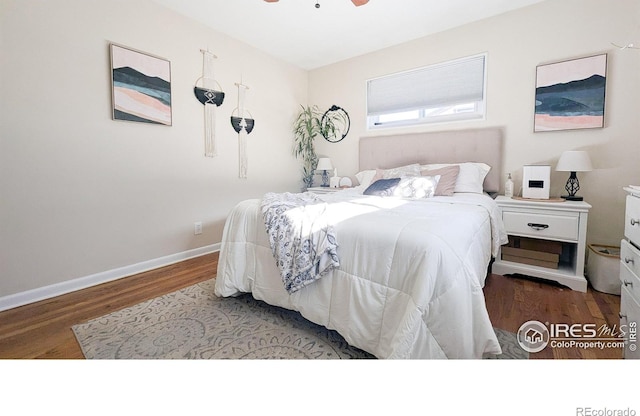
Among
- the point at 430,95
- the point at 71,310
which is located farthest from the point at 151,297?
the point at 430,95

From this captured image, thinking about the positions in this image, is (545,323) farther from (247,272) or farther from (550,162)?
(247,272)

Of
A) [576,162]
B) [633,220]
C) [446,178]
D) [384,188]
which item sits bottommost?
[633,220]

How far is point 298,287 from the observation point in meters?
1.45

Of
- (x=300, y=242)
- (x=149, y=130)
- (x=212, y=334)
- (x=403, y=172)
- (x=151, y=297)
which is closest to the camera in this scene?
(x=300, y=242)

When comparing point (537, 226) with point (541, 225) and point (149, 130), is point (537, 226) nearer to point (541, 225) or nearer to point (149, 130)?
point (541, 225)

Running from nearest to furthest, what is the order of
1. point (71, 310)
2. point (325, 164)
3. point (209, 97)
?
point (71, 310)
point (209, 97)
point (325, 164)

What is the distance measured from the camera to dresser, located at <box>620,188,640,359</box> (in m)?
1.09

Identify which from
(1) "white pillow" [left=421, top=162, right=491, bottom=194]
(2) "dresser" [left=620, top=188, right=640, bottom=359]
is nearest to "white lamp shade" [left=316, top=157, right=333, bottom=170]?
(1) "white pillow" [left=421, top=162, right=491, bottom=194]

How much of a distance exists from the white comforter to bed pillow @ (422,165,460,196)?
786 mm

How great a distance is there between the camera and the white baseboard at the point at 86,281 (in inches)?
75.8

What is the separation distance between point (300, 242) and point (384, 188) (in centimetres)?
134

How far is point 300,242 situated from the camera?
4.74 feet

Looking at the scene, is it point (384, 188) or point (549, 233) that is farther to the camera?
point (384, 188)
